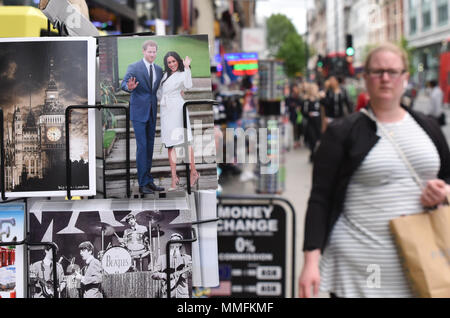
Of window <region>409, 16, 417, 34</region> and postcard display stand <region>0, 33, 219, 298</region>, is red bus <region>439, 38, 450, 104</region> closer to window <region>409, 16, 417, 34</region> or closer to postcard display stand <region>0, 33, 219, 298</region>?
postcard display stand <region>0, 33, 219, 298</region>

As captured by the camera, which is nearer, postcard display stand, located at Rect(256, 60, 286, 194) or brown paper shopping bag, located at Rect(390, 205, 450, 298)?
brown paper shopping bag, located at Rect(390, 205, 450, 298)

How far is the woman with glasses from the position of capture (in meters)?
2.75

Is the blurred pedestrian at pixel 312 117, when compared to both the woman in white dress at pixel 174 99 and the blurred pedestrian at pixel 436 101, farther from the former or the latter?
the woman in white dress at pixel 174 99

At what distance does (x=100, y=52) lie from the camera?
1116 millimetres

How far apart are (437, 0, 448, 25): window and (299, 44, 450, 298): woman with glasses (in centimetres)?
6958

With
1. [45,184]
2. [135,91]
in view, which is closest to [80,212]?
[45,184]

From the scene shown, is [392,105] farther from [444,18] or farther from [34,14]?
[444,18]

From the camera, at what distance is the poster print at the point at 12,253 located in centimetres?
112

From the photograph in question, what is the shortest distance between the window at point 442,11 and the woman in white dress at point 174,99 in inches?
2817

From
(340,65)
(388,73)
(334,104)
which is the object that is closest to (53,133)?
(388,73)

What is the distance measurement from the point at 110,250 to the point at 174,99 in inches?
12.4

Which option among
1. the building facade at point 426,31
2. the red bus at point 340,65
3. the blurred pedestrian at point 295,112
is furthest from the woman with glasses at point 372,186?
the building facade at point 426,31

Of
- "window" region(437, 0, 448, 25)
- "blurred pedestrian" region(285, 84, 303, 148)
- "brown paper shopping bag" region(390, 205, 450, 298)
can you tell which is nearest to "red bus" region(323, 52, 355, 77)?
"blurred pedestrian" region(285, 84, 303, 148)

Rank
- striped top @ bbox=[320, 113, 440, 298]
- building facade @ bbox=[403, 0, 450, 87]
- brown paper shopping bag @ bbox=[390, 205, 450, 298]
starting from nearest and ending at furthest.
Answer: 1. brown paper shopping bag @ bbox=[390, 205, 450, 298]
2. striped top @ bbox=[320, 113, 440, 298]
3. building facade @ bbox=[403, 0, 450, 87]
